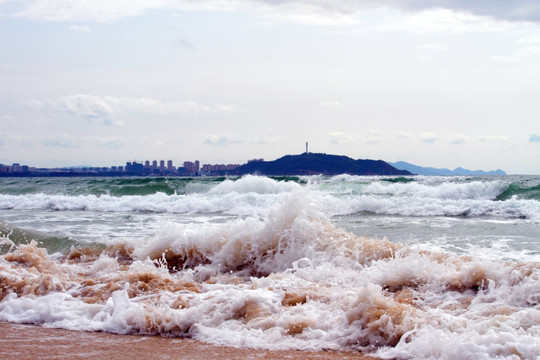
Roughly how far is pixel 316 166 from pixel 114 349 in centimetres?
4508

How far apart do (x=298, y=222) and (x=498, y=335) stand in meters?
4.19

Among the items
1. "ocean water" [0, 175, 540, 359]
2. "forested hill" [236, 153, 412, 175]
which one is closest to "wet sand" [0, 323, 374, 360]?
"ocean water" [0, 175, 540, 359]

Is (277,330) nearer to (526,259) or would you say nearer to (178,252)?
(178,252)

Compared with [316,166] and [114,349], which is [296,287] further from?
[316,166]

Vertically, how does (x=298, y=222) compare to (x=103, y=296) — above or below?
above

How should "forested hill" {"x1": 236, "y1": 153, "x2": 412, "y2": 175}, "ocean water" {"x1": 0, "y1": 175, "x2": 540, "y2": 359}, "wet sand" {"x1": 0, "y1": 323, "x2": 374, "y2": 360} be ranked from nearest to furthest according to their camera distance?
"wet sand" {"x1": 0, "y1": 323, "x2": 374, "y2": 360}, "ocean water" {"x1": 0, "y1": 175, "x2": 540, "y2": 359}, "forested hill" {"x1": 236, "y1": 153, "x2": 412, "y2": 175}

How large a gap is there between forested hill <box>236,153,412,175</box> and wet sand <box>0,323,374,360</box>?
141 ft

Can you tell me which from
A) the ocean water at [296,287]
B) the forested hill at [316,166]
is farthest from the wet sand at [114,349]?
the forested hill at [316,166]

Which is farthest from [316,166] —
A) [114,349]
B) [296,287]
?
[114,349]

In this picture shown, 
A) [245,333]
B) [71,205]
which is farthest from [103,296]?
[71,205]

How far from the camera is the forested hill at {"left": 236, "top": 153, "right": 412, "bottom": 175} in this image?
48.6 m

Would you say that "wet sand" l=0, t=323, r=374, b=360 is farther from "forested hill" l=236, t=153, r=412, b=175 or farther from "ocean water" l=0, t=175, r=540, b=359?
"forested hill" l=236, t=153, r=412, b=175

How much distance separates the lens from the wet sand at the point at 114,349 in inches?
152

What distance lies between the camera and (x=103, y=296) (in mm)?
5520
